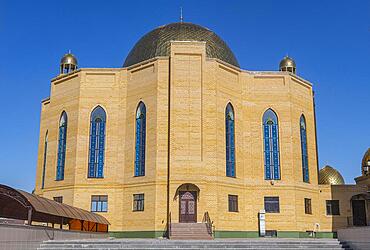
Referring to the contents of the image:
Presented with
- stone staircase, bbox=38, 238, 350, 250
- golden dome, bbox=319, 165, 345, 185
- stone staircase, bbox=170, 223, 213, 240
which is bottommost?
stone staircase, bbox=38, 238, 350, 250

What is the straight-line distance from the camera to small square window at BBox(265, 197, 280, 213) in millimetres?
29953

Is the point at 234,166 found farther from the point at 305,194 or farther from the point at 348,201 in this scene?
the point at 348,201

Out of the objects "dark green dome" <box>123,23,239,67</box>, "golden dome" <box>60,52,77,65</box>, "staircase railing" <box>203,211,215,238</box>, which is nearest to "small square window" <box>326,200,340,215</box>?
"staircase railing" <box>203,211,215,238</box>

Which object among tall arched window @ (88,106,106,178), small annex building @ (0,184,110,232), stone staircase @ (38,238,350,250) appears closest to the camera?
stone staircase @ (38,238,350,250)

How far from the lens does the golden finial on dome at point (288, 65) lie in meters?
37.1

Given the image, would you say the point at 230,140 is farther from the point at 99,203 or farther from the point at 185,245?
the point at 185,245

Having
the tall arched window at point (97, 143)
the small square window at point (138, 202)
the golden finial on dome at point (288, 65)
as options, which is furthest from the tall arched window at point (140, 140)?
the golden finial on dome at point (288, 65)

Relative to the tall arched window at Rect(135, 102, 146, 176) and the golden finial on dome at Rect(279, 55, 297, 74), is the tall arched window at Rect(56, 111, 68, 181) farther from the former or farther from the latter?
the golden finial on dome at Rect(279, 55, 297, 74)

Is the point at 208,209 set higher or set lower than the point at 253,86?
lower

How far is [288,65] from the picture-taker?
37062mm

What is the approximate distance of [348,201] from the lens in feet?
108

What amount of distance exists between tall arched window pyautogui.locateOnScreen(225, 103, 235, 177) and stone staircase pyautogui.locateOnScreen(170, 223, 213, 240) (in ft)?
14.6

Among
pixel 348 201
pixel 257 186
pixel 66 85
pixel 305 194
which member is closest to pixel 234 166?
pixel 257 186

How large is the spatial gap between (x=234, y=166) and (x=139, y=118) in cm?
687
